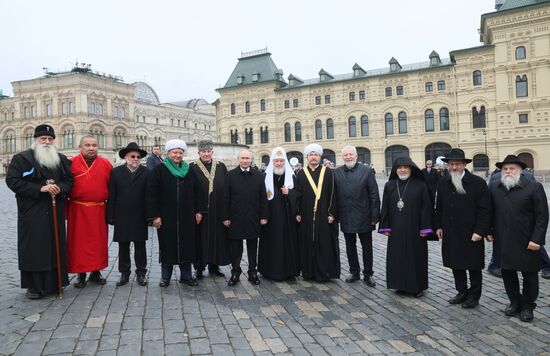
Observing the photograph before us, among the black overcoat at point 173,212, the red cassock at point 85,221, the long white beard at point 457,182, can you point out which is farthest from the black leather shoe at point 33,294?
the long white beard at point 457,182

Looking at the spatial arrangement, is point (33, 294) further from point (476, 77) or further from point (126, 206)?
point (476, 77)

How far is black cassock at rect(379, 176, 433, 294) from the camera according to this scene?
5.78 m

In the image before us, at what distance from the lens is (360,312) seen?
200 inches

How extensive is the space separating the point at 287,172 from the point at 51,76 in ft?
218

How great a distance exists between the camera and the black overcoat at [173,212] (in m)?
6.08

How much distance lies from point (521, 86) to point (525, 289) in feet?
135

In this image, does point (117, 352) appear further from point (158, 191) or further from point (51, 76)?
point (51, 76)

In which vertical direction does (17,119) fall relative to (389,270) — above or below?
above

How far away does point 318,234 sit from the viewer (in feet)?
21.6

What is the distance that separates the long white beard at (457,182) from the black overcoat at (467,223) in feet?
0.13

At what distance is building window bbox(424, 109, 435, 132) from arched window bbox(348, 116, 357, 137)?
7751mm

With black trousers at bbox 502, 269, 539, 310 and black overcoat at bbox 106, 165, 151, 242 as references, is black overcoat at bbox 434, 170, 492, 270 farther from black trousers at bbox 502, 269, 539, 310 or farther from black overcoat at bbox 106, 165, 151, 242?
black overcoat at bbox 106, 165, 151, 242

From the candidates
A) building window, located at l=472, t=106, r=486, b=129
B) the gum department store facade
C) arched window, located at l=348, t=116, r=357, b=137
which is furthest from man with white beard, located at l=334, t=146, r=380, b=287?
arched window, located at l=348, t=116, r=357, b=137

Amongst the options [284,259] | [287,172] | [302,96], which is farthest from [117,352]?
[302,96]
